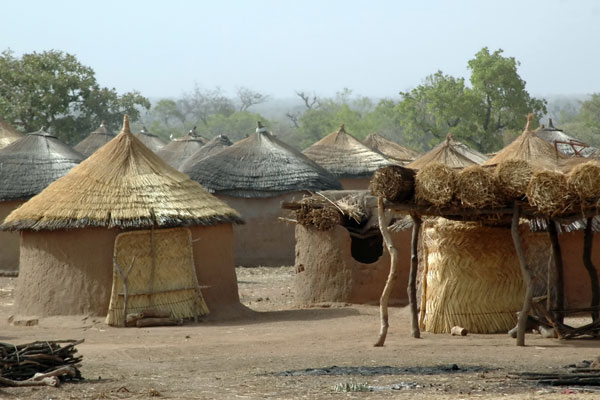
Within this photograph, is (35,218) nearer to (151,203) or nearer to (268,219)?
(151,203)

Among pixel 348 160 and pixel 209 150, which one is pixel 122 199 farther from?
pixel 348 160

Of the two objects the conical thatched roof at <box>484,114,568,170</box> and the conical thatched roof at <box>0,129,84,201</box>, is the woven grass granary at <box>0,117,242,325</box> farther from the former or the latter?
the conical thatched roof at <box>0,129,84,201</box>

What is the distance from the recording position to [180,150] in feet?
119

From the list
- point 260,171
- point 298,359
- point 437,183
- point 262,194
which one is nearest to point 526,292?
point 437,183

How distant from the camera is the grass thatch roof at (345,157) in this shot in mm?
31312

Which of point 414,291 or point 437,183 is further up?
point 437,183

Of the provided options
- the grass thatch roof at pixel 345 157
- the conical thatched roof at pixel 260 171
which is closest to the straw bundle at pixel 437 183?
the conical thatched roof at pixel 260 171

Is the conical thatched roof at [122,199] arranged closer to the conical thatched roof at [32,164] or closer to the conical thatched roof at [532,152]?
the conical thatched roof at [532,152]

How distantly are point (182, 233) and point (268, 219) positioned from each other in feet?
31.5

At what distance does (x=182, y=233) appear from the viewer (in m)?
15.3

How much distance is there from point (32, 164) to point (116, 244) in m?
10.1

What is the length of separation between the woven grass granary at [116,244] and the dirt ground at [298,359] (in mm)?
438

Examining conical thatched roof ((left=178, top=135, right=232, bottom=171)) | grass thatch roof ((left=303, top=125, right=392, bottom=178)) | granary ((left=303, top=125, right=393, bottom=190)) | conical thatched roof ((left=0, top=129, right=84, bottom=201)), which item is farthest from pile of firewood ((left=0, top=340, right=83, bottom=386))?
grass thatch roof ((left=303, top=125, right=392, bottom=178))

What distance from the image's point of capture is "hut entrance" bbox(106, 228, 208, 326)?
14.8 meters
